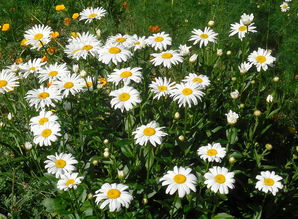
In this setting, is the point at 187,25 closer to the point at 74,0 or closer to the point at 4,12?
the point at 74,0

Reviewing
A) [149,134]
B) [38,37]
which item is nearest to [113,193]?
[149,134]

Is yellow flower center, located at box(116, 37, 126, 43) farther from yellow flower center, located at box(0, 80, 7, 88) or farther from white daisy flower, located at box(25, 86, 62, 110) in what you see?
yellow flower center, located at box(0, 80, 7, 88)

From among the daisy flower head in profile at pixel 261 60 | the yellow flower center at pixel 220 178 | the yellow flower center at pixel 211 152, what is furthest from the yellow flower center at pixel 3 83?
the daisy flower head in profile at pixel 261 60

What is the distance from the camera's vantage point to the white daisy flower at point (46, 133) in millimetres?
2818

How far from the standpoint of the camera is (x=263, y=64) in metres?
3.40

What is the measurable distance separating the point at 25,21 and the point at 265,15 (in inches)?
142

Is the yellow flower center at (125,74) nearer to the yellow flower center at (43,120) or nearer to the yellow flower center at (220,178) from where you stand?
the yellow flower center at (43,120)

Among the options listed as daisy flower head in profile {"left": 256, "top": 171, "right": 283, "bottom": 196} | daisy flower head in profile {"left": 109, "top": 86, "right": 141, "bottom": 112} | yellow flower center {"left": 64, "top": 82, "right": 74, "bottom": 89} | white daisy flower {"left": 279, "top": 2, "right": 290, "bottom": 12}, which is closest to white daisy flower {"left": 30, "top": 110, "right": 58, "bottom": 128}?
yellow flower center {"left": 64, "top": 82, "right": 74, "bottom": 89}

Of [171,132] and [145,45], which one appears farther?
[145,45]

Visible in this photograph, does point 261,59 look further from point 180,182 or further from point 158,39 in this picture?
point 180,182

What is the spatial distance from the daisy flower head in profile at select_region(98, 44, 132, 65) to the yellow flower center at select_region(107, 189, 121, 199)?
114 cm

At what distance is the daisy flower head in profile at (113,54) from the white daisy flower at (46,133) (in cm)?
66

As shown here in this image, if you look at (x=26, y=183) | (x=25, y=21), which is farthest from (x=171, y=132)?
(x=25, y=21)

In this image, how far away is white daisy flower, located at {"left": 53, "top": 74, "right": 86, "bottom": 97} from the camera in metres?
3.00
